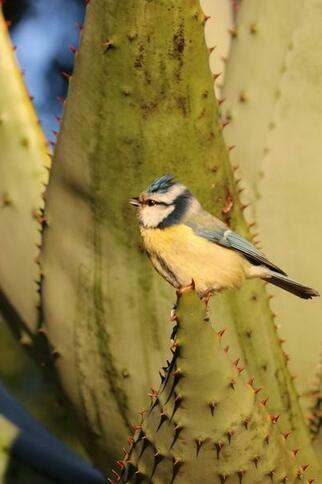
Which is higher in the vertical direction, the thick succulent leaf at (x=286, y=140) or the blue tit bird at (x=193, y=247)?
the thick succulent leaf at (x=286, y=140)

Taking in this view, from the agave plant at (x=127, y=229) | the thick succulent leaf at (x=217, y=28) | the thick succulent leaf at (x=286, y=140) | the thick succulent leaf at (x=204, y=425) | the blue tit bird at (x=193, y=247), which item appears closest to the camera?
the thick succulent leaf at (x=204, y=425)

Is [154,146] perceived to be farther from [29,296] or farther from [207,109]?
[29,296]

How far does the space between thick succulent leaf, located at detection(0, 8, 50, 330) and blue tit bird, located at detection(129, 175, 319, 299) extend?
11.2 inches

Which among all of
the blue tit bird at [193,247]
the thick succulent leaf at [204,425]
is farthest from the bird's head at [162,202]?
the thick succulent leaf at [204,425]

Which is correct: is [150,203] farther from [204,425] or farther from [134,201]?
[204,425]

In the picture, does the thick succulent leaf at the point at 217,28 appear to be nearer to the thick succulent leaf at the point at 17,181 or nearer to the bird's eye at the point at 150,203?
the thick succulent leaf at the point at 17,181

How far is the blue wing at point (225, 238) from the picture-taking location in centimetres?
213

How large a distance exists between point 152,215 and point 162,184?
9cm

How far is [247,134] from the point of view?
245 cm

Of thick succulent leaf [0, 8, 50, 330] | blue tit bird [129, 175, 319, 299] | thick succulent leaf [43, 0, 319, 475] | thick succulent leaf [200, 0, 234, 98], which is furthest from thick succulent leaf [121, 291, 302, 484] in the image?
thick succulent leaf [200, 0, 234, 98]

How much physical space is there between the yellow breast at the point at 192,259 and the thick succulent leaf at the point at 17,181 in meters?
0.29

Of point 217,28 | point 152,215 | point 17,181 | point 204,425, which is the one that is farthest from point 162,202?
point 217,28

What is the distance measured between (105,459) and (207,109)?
737 millimetres

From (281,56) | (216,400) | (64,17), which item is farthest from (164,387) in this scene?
(64,17)
